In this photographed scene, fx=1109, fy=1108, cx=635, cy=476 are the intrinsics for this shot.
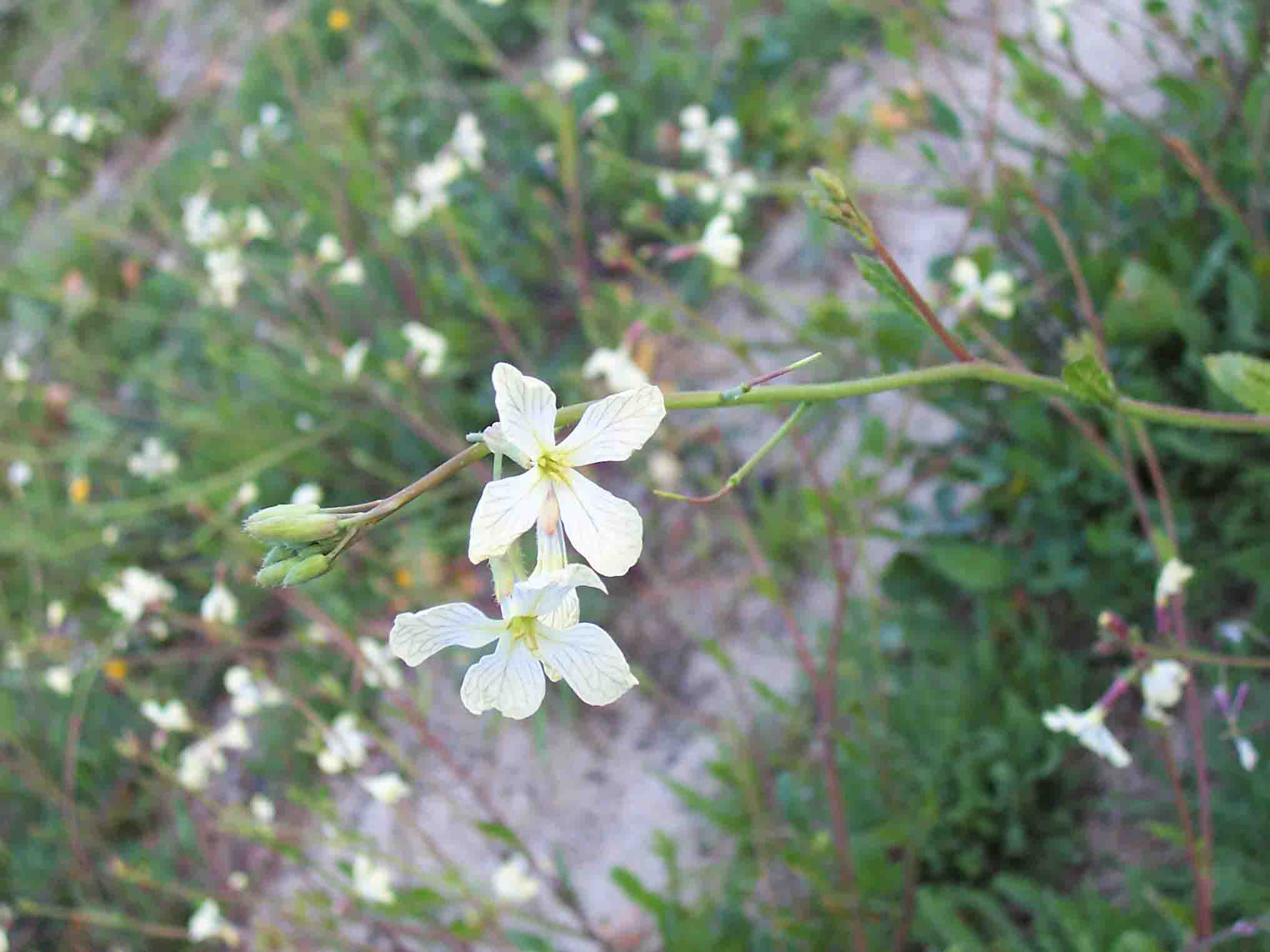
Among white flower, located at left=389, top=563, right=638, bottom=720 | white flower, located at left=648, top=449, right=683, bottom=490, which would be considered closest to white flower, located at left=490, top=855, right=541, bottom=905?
white flower, located at left=648, top=449, right=683, bottom=490

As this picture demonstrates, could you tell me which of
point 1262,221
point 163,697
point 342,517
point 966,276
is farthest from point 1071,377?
point 163,697

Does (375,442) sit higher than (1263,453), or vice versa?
(1263,453)

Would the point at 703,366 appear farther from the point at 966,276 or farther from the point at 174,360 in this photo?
the point at 174,360

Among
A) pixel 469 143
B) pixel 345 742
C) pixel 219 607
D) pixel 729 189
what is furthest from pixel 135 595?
pixel 729 189

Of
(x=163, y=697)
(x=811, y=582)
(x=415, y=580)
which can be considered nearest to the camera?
(x=811, y=582)

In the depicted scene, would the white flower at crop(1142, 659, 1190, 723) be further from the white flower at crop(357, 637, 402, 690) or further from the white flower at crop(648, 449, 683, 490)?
the white flower at crop(648, 449, 683, 490)

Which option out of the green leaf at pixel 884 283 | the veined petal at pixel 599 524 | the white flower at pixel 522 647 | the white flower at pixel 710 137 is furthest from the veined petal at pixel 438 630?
the white flower at pixel 710 137

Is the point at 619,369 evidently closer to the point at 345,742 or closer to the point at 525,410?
the point at 345,742
